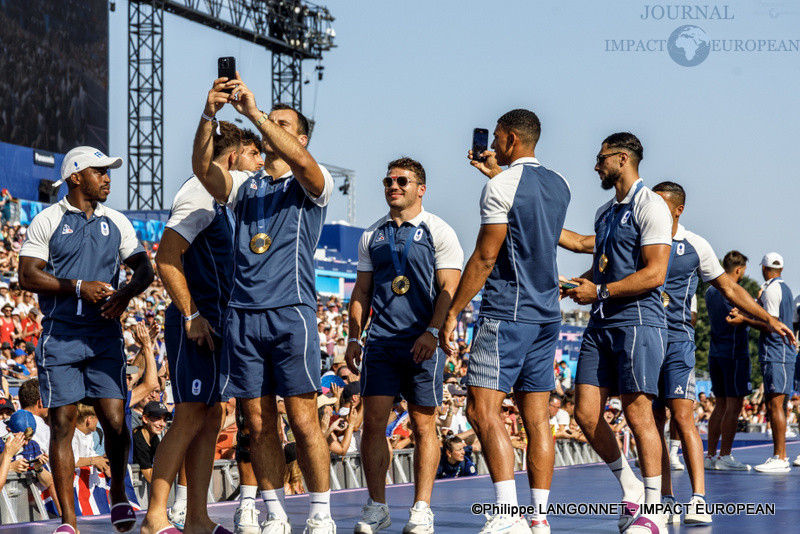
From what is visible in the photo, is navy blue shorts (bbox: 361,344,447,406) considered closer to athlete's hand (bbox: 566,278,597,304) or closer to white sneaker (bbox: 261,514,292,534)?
athlete's hand (bbox: 566,278,597,304)

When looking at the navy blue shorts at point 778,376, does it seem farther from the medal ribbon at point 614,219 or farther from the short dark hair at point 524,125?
the short dark hair at point 524,125

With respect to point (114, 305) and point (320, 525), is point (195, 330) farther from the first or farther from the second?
point (320, 525)

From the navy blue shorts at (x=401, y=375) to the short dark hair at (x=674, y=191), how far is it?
1.84 m

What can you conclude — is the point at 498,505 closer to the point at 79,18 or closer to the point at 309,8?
the point at 79,18

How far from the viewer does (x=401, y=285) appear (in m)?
5.83

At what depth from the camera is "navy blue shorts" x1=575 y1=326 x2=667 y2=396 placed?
212 inches

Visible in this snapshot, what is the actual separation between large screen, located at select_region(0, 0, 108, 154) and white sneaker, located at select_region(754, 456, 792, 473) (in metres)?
24.3

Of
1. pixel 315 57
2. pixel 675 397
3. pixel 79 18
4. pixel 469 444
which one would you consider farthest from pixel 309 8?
pixel 675 397

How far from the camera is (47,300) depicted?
5445 mm

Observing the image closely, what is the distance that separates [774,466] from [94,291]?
264 inches

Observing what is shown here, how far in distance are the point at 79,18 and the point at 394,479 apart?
24.2 metres

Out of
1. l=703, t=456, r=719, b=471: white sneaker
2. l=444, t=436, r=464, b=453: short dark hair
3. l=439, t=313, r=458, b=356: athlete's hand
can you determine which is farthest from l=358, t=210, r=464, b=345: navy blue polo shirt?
l=703, t=456, r=719, b=471: white sneaker

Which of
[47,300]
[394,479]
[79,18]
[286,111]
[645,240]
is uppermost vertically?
[79,18]

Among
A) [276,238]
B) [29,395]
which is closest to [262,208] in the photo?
[276,238]
